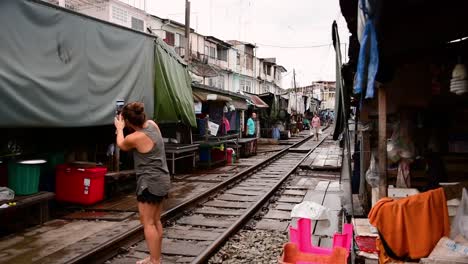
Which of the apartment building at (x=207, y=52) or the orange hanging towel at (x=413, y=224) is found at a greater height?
the apartment building at (x=207, y=52)

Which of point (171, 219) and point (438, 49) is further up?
point (438, 49)

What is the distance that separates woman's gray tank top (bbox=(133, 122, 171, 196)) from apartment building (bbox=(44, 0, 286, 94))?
50.3 feet

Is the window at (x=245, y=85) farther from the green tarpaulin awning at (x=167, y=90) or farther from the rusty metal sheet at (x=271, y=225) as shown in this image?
the rusty metal sheet at (x=271, y=225)

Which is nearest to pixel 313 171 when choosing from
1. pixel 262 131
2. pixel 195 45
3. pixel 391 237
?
pixel 391 237

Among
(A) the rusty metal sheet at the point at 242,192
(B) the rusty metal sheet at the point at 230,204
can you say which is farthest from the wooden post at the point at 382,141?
(A) the rusty metal sheet at the point at 242,192

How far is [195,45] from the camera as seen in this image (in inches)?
1549

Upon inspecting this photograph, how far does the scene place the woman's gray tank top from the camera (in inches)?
191

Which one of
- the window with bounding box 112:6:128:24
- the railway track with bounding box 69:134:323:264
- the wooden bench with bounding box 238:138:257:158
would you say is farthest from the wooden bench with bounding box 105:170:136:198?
the window with bounding box 112:6:128:24

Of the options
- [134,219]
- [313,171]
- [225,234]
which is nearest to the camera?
[225,234]

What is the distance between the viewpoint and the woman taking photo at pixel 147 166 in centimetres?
485

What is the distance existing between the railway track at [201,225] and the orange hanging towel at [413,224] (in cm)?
282

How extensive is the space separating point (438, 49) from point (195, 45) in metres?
36.0

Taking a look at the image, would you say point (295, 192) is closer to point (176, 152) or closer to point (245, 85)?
point (176, 152)

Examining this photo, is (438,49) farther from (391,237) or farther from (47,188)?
(47,188)
